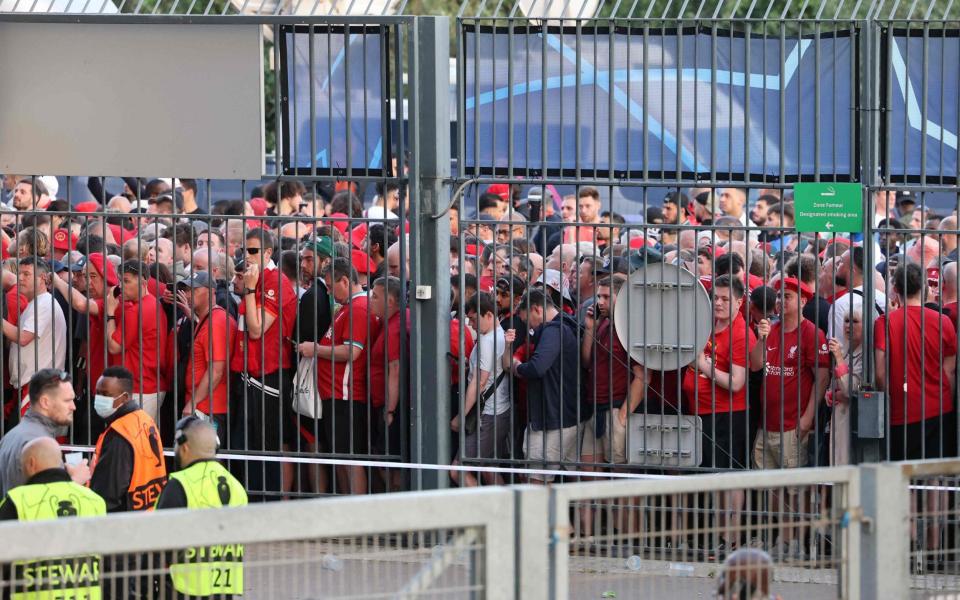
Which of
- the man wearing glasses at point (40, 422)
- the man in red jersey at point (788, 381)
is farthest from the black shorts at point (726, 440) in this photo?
the man wearing glasses at point (40, 422)

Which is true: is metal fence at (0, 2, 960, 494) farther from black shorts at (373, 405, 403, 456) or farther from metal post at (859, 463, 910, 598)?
metal post at (859, 463, 910, 598)

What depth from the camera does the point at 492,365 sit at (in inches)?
367

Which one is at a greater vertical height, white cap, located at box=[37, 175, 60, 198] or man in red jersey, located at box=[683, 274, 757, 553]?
white cap, located at box=[37, 175, 60, 198]

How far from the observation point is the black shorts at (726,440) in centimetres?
910

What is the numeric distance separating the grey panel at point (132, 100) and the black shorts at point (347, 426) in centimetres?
153

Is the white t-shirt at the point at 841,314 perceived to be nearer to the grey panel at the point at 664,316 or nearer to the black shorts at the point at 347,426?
the grey panel at the point at 664,316

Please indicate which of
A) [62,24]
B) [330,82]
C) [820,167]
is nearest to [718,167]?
[820,167]

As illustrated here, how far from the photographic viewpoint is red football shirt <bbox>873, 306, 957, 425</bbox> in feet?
29.2

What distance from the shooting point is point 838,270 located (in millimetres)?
10570

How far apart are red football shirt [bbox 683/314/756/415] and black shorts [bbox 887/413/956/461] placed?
2.91 feet

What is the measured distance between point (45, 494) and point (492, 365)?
363 cm

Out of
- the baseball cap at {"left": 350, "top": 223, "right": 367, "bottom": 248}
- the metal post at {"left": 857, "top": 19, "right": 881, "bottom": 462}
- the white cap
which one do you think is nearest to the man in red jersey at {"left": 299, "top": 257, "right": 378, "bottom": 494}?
the metal post at {"left": 857, "top": 19, "right": 881, "bottom": 462}

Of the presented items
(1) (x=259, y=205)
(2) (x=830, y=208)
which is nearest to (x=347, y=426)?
(2) (x=830, y=208)

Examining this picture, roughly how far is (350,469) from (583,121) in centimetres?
253
